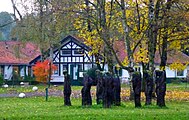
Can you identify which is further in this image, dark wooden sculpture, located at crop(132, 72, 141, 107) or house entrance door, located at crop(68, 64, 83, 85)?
house entrance door, located at crop(68, 64, 83, 85)

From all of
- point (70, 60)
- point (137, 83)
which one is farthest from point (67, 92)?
point (70, 60)

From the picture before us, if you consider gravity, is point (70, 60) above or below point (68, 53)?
below

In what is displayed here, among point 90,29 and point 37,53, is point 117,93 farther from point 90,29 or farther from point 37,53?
point 37,53

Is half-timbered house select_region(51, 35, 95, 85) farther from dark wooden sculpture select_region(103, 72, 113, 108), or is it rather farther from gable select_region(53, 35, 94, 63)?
dark wooden sculpture select_region(103, 72, 113, 108)

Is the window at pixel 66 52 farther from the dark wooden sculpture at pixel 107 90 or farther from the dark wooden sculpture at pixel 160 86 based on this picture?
the dark wooden sculpture at pixel 107 90

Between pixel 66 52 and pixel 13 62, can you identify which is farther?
pixel 13 62

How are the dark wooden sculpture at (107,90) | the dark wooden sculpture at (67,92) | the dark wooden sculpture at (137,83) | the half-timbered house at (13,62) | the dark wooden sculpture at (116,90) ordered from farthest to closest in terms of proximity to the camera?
the half-timbered house at (13,62) → the dark wooden sculpture at (67,92) → the dark wooden sculpture at (116,90) → the dark wooden sculpture at (137,83) → the dark wooden sculpture at (107,90)

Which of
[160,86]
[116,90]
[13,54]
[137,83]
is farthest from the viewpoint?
[13,54]

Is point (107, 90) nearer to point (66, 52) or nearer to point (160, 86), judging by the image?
point (160, 86)

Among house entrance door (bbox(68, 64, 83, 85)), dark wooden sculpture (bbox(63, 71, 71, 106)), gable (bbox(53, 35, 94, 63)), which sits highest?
gable (bbox(53, 35, 94, 63))

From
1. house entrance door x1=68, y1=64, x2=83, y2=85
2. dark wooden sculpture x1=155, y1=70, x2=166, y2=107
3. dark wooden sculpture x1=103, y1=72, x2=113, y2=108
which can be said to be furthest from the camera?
house entrance door x1=68, y1=64, x2=83, y2=85

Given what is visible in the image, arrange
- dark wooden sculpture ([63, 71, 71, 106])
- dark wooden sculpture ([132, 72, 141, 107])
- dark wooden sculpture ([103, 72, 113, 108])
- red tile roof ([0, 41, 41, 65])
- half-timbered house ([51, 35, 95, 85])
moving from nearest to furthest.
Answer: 1. dark wooden sculpture ([103, 72, 113, 108])
2. dark wooden sculpture ([132, 72, 141, 107])
3. dark wooden sculpture ([63, 71, 71, 106])
4. half-timbered house ([51, 35, 95, 85])
5. red tile roof ([0, 41, 41, 65])

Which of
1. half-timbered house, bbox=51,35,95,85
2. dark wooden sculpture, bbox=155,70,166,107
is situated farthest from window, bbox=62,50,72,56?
dark wooden sculpture, bbox=155,70,166,107

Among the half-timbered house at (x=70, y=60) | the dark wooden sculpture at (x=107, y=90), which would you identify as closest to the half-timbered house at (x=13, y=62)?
the half-timbered house at (x=70, y=60)
